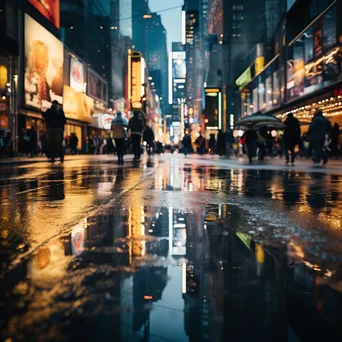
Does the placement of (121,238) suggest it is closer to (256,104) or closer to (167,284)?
(167,284)

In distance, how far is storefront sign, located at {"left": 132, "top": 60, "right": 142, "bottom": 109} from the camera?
96375 mm

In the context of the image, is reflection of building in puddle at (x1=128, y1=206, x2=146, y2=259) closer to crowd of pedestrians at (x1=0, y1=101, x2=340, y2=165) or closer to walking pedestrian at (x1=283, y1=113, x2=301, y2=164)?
crowd of pedestrians at (x1=0, y1=101, x2=340, y2=165)

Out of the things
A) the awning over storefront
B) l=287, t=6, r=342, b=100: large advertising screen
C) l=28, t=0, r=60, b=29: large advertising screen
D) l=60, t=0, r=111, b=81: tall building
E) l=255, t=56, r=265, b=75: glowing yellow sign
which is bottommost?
the awning over storefront

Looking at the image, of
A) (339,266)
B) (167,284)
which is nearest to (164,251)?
(167,284)

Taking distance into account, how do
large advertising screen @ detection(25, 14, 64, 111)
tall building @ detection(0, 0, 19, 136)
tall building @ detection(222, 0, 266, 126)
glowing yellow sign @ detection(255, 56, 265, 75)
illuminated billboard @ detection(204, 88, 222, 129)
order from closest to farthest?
tall building @ detection(0, 0, 19, 136), large advertising screen @ detection(25, 14, 64, 111), glowing yellow sign @ detection(255, 56, 265, 75), tall building @ detection(222, 0, 266, 126), illuminated billboard @ detection(204, 88, 222, 129)

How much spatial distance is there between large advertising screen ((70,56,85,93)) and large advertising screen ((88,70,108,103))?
5130mm

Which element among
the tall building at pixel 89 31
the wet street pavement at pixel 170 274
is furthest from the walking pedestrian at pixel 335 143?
the tall building at pixel 89 31

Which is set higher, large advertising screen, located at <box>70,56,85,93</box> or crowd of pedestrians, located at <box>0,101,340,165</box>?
large advertising screen, located at <box>70,56,85,93</box>

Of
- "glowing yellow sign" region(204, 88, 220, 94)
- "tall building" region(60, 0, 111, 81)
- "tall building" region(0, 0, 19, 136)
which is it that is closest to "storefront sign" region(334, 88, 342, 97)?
"tall building" region(0, 0, 19, 136)

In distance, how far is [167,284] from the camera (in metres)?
2.21

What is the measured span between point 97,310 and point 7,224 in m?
2.40

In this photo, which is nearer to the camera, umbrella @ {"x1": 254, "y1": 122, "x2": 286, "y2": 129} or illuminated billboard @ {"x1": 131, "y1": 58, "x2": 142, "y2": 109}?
umbrella @ {"x1": 254, "y1": 122, "x2": 286, "y2": 129}

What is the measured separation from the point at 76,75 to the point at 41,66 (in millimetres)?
12341

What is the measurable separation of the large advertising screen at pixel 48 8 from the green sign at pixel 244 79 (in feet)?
90.2
